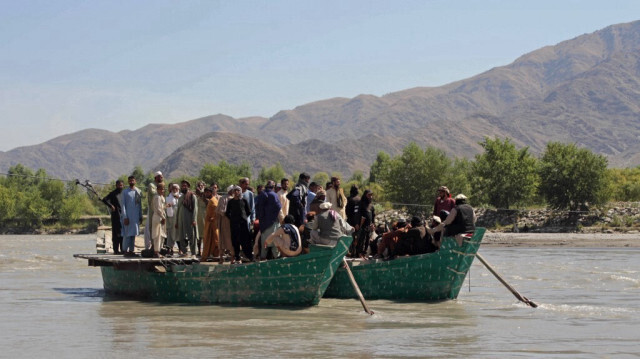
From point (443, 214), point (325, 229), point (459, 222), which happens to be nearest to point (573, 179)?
point (443, 214)

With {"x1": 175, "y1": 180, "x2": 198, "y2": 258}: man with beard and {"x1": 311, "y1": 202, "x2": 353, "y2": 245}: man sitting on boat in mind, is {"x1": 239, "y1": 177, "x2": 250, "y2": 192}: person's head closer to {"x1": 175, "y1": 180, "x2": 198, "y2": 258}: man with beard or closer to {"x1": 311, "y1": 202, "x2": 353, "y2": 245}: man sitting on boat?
{"x1": 175, "y1": 180, "x2": 198, "y2": 258}: man with beard

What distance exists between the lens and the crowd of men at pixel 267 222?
17141 mm

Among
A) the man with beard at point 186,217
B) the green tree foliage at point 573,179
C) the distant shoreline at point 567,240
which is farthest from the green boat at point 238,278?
the green tree foliage at point 573,179

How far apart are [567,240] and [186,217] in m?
37.1

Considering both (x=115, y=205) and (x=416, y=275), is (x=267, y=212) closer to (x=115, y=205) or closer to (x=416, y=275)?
(x=416, y=275)

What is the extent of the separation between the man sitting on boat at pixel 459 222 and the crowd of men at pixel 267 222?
18 millimetres

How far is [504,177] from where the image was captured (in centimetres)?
7156

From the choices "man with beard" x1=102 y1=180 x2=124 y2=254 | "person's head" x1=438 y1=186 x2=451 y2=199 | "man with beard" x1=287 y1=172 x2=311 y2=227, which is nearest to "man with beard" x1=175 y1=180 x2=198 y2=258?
"man with beard" x1=102 y1=180 x2=124 y2=254

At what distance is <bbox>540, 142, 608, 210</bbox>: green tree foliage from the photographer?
6638cm

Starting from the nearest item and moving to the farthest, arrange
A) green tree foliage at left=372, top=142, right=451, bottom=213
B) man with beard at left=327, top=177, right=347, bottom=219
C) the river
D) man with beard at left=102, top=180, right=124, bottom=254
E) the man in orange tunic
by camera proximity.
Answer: the river < the man in orange tunic < man with beard at left=327, top=177, right=347, bottom=219 < man with beard at left=102, top=180, right=124, bottom=254 < green tree foliage at left=372, top=142, right=451, bottom=213

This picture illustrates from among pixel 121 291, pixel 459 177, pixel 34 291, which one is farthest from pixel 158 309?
pixel 459 177

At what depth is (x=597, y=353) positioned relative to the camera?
12.3 metres

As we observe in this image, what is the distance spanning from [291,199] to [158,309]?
338cm

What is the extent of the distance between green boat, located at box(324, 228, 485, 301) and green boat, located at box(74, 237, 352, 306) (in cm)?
123
